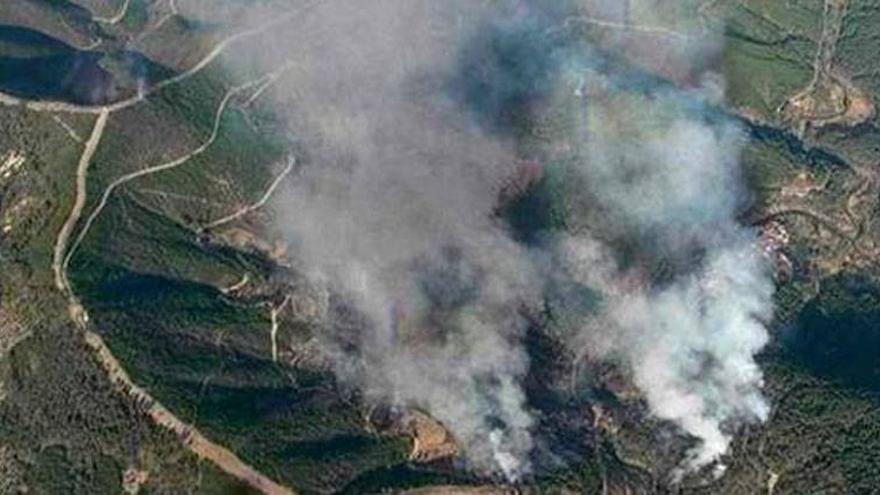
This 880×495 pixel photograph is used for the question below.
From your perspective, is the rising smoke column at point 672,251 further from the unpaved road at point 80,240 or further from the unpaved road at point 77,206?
the unpaved road at point 77,206

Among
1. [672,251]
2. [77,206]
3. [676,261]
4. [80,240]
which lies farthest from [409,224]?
[77,206]

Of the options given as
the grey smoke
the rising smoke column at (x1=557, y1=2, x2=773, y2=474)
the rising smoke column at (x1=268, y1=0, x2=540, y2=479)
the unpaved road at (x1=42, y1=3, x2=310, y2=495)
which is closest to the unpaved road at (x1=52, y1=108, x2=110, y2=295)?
the unpaved road at (x1=42, y1=3, x2=310, y2=495)

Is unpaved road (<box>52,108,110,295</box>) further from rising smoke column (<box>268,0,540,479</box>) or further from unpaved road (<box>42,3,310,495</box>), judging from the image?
rising smoke column (<box>268,0,540,479</box>)

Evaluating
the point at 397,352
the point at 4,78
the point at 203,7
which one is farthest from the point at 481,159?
the point at 4,78

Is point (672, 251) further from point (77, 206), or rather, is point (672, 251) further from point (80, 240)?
point (77, 206)

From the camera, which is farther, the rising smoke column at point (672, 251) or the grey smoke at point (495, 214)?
the rising smoke column at point (672, 251)

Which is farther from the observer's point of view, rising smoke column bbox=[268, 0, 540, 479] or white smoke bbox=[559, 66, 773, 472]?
white smoke bbox=[559, 66, 773, 472]

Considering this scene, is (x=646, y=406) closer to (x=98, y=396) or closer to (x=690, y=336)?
(x=690, y=336)

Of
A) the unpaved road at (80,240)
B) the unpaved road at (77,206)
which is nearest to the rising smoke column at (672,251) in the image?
the unpaved road at (80,240)
